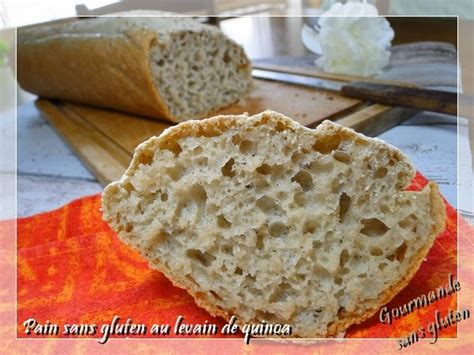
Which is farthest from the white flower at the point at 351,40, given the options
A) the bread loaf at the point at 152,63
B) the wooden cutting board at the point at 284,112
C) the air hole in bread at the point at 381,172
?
the air hole in bread at the point at 381,172

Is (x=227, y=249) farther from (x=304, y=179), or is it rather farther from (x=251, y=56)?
(x=251, y=56)

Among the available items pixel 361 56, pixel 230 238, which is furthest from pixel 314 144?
pixel 361 56

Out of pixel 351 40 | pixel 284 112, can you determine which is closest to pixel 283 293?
pixel 284 112

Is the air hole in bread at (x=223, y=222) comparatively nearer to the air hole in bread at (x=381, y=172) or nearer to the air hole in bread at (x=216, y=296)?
the air hole in bread at (x=216, y=296)

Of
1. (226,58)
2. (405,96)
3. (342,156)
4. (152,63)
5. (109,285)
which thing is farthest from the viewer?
(226,58)

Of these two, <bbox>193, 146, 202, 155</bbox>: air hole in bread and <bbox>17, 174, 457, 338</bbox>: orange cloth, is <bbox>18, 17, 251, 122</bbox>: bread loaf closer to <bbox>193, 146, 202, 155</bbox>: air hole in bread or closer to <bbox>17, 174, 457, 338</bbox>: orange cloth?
<bbox>17, 174, 457, 338</bbox>: orange cloth

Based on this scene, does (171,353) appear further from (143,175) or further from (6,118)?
(6,118)

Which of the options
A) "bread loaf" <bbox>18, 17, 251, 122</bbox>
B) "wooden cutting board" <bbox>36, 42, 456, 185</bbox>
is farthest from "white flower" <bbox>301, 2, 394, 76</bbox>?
"bread loaf" <bbox>18, 17, 251, 122</bbox>
